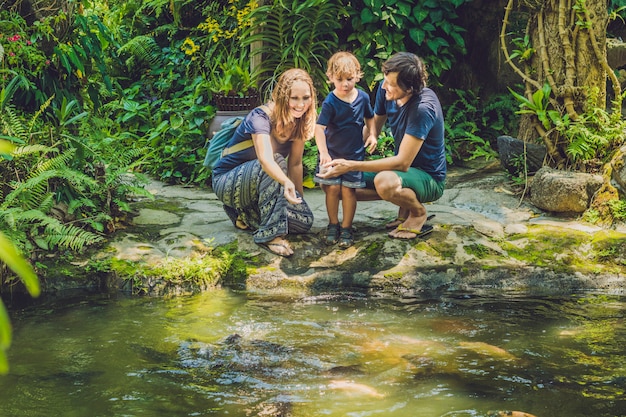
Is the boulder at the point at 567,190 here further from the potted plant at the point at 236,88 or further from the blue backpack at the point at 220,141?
the potted plant at the point at 236,88

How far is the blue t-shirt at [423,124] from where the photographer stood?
552 centimetres

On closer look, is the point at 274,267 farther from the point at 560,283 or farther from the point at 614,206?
the point at 614,206

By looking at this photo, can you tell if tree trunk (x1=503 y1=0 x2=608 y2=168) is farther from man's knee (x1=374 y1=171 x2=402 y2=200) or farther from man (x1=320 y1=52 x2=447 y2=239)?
man's knee (x1=374 y1=171 x2=402 y2=200)

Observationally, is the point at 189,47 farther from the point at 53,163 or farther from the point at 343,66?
the point at 343,66

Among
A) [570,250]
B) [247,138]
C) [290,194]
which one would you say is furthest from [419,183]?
[247,138]

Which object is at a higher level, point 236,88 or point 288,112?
point 236,88

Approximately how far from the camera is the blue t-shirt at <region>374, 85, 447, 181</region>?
552 centimetres

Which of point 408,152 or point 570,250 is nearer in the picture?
point 408,152

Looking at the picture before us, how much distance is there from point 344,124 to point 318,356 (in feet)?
7.13

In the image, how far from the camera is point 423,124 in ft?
18.1

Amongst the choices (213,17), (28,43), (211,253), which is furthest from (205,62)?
(211,253)

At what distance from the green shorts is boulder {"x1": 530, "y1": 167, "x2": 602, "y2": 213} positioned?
1314 mm

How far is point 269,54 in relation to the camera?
909 centimetres

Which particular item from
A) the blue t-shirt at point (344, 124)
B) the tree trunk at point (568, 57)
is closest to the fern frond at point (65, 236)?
the blue t-shirt at point (344, 124)
